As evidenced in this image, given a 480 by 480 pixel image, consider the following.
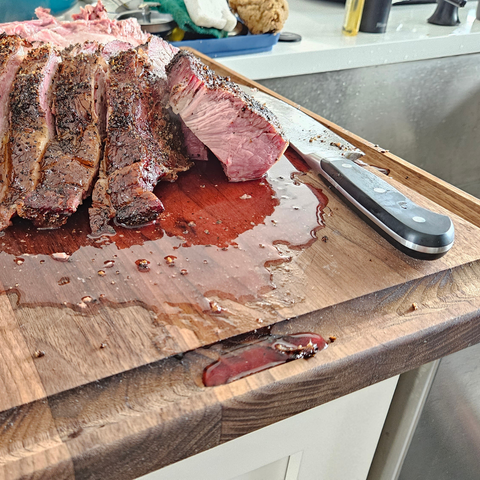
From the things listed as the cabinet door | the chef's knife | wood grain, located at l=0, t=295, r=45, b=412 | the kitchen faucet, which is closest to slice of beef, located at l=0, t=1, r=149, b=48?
the chef's knife

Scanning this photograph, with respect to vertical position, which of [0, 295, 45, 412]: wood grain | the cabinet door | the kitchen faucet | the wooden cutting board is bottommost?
the cabinet door

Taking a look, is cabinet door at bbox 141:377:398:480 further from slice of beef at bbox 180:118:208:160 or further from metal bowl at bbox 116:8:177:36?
metal bowl at bbox 116:8:177:36

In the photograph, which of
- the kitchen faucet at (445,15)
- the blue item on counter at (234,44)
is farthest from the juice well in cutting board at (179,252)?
the kitchen faucet at (445,15)

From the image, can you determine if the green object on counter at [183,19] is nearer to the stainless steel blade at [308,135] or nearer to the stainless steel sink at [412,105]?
the stainless steel sink at [412,105]

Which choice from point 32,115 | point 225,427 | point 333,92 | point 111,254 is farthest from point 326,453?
point 333,92

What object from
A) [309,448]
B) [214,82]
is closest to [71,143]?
[214,82]
